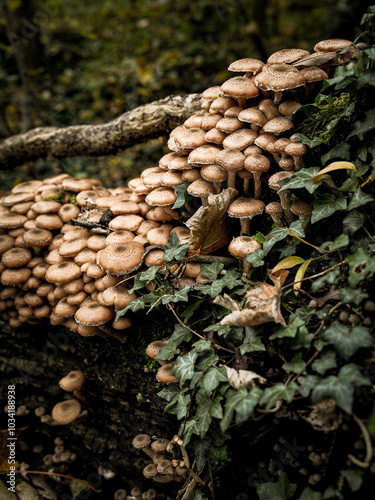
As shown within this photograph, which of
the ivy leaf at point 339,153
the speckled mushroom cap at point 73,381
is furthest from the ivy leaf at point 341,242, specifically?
the speckled mushroom cap at point 73,381

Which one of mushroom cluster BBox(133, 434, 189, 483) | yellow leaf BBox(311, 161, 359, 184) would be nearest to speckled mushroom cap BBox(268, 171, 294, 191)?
yellow leaf BBox(311, 161, 359, 184)

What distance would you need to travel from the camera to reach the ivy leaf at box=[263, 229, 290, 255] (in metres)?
2.34

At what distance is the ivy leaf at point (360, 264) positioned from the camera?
1792mm

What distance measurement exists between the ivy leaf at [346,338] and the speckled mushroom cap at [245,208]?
1045mm

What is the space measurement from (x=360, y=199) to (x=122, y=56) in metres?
10.3

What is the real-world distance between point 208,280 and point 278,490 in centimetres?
145

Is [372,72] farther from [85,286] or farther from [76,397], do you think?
[76,397]

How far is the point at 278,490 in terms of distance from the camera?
6.63 ft

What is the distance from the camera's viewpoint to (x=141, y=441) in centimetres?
291

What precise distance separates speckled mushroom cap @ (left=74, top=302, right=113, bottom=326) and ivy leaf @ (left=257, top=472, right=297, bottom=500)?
1.73 m

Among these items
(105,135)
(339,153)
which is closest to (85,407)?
(105,135)

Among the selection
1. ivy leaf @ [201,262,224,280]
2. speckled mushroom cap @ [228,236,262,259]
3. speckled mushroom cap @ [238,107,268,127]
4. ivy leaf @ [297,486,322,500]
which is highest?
speckled mushroom cap @ [238,107,268,127]

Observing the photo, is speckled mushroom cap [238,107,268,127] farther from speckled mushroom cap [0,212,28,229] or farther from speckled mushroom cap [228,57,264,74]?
speckled mushroom cap [0,212,28,229]

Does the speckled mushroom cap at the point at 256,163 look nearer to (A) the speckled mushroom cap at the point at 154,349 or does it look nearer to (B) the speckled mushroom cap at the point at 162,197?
(B) the speckled mushroom cap at the point at 162,197
